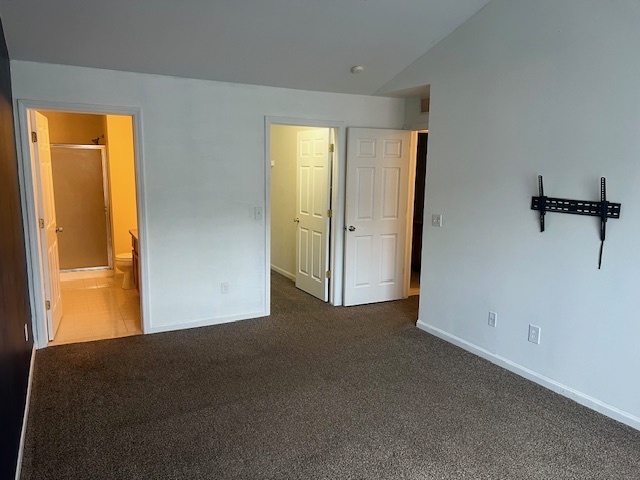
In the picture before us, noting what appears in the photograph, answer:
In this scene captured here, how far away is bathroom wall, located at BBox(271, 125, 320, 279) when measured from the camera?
5.98 m

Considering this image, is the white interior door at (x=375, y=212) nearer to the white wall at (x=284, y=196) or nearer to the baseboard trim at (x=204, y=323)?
the baseboard trim at (x=204, y=323)

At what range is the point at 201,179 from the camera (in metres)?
4.15

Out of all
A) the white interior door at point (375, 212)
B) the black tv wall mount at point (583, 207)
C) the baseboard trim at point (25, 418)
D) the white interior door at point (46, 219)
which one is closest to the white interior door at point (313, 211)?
the white interior door at point (375, 212)

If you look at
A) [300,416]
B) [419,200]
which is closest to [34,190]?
[300,416]

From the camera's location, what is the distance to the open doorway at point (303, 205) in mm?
5059

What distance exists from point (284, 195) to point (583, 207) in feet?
13.1

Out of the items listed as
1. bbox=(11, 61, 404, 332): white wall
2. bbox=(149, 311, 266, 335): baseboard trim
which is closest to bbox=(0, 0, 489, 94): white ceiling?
bbox=(11, 61, 404, 332): white wall

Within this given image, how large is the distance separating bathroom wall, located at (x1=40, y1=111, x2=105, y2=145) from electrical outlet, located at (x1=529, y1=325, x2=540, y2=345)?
6.12 metres

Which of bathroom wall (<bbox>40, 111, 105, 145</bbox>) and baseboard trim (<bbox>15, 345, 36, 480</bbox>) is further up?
bathroom wall (<bbox>40, 111, 105, 145</bbox>)

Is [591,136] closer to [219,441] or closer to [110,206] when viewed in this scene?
[219,441]

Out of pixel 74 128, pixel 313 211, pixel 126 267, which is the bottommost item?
pixel 126 267

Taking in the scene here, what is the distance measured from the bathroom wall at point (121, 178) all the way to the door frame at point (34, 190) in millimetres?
2699

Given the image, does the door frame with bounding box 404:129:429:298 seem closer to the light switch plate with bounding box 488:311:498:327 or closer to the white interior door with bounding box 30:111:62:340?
the light switch plate with bounding box 488:311:498:327

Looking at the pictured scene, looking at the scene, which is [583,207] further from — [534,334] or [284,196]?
[284,196]
